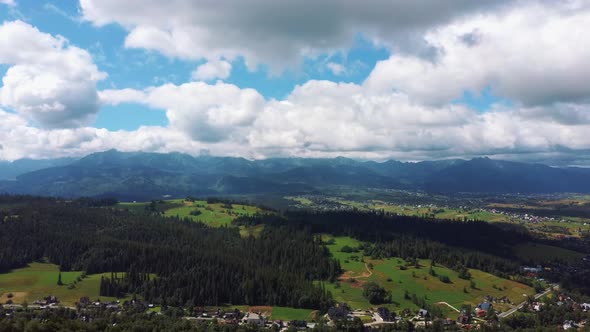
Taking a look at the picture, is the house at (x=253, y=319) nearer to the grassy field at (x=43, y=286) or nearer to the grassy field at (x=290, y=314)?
the grassy field at (x=290, y=314)

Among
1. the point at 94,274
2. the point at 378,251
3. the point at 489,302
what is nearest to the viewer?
the point at 489,302

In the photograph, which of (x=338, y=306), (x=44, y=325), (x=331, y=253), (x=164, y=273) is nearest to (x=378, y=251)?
(x=331, y=253)

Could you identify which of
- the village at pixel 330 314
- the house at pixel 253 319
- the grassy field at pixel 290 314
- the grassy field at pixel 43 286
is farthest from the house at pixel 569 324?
the grassy field at pixel 43 286

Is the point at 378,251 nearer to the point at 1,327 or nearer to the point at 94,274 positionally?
the point at 94,274

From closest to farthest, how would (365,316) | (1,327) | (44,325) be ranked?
1. (1,327)
2. (44,325)
3. (365,316)

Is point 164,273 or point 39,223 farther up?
point 39,223

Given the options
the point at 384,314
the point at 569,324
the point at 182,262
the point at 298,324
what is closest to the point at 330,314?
the point at 298,324
